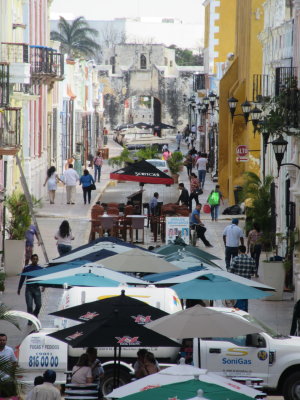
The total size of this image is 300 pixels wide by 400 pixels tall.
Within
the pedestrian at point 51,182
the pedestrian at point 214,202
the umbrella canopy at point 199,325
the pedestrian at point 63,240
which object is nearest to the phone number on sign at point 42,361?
the umbrella canopy at point 199,325

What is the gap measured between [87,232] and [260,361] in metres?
19.4

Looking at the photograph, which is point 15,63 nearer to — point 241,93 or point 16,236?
point 16,236

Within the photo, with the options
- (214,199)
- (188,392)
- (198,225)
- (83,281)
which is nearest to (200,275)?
(83,281)

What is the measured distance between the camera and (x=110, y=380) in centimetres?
1484

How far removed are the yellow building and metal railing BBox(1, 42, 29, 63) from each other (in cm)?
882

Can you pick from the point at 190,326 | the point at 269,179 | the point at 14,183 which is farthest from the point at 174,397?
the point at 14,183

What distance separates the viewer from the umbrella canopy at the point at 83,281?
1802 cm

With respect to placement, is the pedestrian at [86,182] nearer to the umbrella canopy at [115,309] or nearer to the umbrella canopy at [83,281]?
the umbrella canopy at [83,281]

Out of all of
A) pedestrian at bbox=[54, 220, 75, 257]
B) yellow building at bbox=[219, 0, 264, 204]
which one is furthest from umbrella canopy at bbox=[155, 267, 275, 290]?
yellow building at bbox=[219, 0, 264, 204]

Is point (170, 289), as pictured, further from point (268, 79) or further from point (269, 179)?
point (268, 79)

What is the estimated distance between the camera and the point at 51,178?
40.9 m

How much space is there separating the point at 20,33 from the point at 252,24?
8.08 metres

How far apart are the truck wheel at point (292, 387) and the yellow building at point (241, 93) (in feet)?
77.0

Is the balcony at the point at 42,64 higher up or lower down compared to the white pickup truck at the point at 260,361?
higher up
